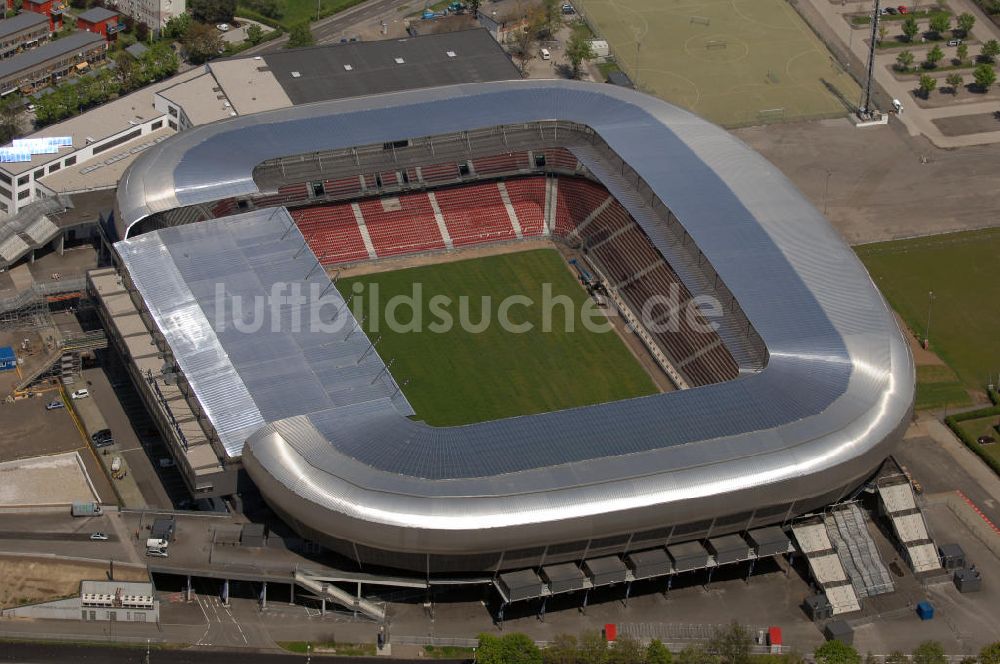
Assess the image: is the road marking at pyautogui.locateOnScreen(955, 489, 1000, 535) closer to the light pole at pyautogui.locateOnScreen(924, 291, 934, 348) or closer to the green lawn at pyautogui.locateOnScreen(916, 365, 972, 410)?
the green lawn at pyautogui.locateOnScreen(916, 365, 972, 410)

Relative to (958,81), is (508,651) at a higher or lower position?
higher

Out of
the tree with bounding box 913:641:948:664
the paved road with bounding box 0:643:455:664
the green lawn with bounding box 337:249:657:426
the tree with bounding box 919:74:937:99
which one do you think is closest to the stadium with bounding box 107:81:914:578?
the green lawn with bounding box 337:249:657:426

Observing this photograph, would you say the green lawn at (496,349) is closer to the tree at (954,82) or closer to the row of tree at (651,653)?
the row of tree at (651,653)

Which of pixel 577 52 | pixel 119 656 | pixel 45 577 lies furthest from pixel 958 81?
pixel 119 656

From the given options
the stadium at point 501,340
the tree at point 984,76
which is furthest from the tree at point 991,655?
the tree at point 984,76

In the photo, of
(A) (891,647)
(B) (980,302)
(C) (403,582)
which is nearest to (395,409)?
(C) (403,582)

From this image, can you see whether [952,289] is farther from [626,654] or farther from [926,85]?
[626,654]

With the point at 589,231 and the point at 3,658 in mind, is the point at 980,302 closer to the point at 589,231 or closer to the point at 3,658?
the point at 589,231
